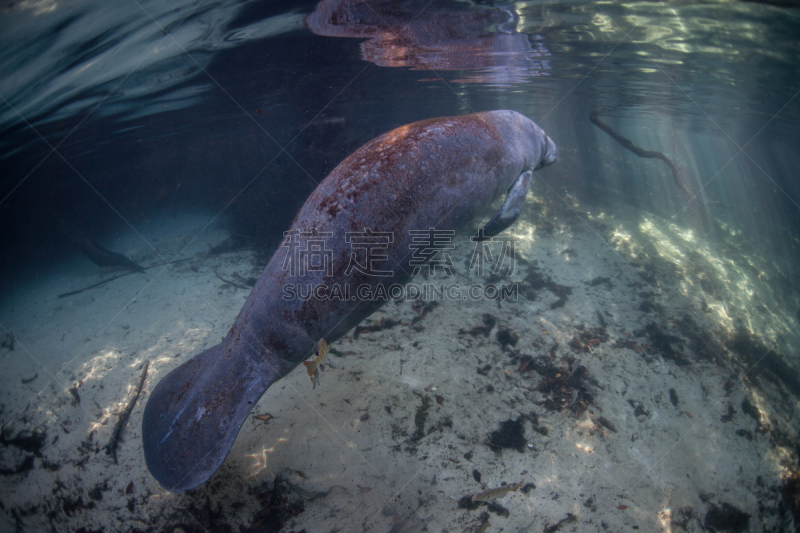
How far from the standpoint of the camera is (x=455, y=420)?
11.2 ft

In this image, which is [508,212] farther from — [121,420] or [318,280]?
[121,420]

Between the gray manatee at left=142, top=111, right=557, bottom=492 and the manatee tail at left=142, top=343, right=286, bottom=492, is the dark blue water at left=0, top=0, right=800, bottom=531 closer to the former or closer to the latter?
the manatee tail at left=142, top=343, right=286, bottom=492

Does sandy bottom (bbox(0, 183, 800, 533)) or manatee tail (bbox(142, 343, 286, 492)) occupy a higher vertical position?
manatee tail (bbox(142, 343, 286, 492))

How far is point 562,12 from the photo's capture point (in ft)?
22.0

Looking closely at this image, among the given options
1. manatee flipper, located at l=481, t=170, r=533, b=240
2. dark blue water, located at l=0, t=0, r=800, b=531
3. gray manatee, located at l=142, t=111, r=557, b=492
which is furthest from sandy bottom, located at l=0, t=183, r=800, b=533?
manatee flipper, located at l=481, t=170, r=533, b=240

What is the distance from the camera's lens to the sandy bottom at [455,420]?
2846 mm

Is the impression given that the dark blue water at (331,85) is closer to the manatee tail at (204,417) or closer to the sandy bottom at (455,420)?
the sandy bottom at (455,420)

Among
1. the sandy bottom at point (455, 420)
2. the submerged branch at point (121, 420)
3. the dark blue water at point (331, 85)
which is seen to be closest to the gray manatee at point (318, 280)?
the sandy bottom at point (455, 420)

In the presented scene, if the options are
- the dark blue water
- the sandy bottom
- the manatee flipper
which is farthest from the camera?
the dark blue water

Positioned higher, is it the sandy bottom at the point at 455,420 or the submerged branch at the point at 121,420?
the submerged branch at the point at 121,420

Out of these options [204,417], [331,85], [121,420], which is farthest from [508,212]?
[331,85]

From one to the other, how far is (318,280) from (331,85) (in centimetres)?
1132

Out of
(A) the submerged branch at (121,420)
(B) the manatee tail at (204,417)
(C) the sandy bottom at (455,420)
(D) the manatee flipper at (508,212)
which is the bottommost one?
(C) the sandy bottom at (455,420)

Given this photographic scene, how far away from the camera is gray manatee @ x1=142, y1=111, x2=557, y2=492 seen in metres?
2.08
